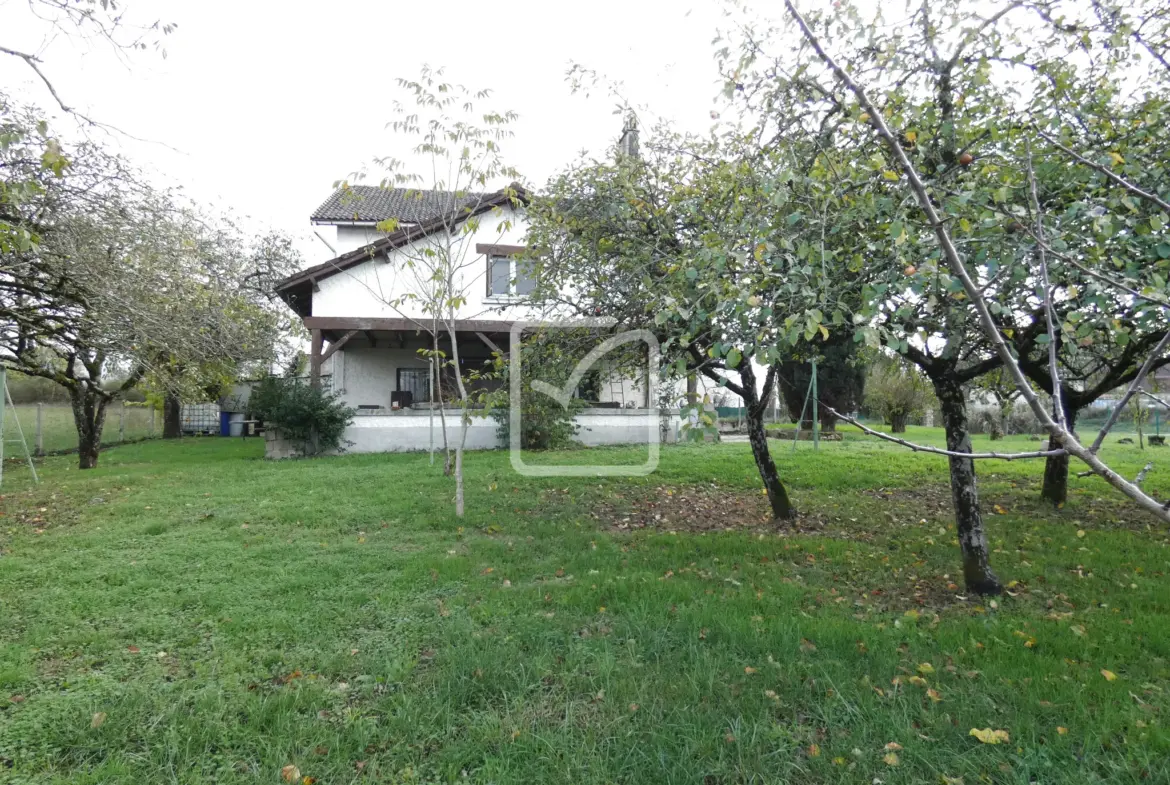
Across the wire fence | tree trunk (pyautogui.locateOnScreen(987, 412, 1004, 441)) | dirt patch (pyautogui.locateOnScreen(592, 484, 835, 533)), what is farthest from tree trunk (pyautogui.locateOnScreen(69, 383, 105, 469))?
tree trunk (pyautogui.locateOnScreen(987, 412, 1004, 441))

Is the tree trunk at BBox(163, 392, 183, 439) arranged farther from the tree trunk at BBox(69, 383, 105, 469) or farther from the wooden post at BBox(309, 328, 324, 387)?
the wooden post at BBox(309, 328, 324, 387)

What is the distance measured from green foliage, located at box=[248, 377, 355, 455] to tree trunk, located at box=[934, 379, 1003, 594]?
12022 mm

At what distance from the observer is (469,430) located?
14367 millimetres

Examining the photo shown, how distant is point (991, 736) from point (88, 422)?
1627 cm

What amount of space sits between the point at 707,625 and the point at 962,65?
4.41 m

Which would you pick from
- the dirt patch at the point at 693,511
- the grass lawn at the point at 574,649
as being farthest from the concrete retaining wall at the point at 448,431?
the grass lawn at the point at 574,649

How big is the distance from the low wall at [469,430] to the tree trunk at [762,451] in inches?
256

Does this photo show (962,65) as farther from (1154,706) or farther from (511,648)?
(511,648)

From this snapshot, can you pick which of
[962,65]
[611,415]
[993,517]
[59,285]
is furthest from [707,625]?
[611,415]

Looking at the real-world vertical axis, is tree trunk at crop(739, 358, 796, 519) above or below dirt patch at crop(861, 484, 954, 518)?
above

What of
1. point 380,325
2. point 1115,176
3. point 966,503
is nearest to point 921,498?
point 966,503

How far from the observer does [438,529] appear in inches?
257

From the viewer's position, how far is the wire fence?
52.7 ft

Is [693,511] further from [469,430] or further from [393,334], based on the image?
[393,334]
